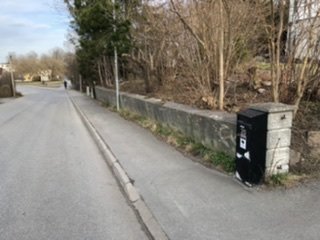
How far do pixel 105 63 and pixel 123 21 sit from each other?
10.5 m

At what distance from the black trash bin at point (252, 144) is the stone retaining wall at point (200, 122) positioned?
0.83 metres

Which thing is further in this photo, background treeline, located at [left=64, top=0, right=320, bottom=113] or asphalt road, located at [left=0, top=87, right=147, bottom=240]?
background treeline, located at [left=64, top=0, right=320, bottom=113]

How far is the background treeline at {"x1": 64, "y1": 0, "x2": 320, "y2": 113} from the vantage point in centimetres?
749

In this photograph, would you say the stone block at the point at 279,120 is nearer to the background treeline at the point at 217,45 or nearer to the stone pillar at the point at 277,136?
the stone pillar at the point at 277,136

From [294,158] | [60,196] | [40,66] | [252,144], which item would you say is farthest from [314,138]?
[40,66]

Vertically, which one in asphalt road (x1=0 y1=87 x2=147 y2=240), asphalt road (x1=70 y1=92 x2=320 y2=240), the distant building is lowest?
asphalt road (x1=0 y1=87 x2=147 y2=240)

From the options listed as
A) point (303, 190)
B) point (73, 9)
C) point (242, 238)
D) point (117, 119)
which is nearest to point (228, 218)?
point (242, 238)

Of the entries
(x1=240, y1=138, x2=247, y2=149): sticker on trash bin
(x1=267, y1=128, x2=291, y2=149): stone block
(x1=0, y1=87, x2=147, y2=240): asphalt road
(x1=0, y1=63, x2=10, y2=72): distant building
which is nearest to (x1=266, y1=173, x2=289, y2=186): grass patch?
(x1=267, y1=128, x2=291, y2=149): stone block

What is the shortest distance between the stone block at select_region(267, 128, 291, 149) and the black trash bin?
3.2 inches

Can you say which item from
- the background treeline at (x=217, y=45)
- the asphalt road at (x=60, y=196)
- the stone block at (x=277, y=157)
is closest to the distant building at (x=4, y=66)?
the background treeline at (x=217, y=45)

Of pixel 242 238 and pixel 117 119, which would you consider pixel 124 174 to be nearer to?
pixel 242 238

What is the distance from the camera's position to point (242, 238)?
154 inches

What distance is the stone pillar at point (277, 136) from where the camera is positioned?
17.3ft

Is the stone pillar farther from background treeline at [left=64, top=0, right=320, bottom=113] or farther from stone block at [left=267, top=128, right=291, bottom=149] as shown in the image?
background treeline at [left=64, top=0, right=320, bottom=113]
